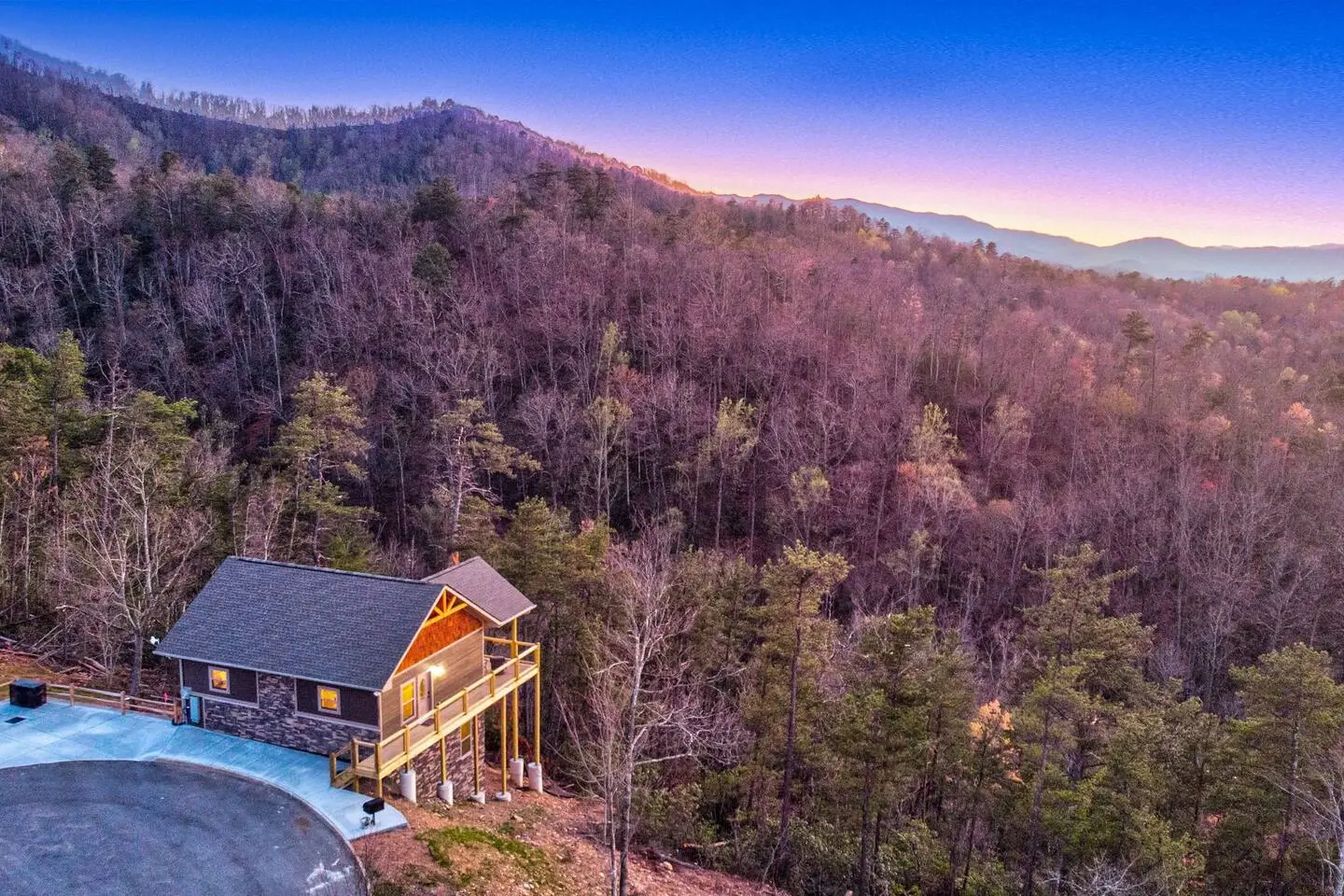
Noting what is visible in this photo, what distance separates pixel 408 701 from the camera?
55.0ft

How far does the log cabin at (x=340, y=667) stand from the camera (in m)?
15.8

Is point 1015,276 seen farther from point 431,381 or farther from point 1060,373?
point 431,381

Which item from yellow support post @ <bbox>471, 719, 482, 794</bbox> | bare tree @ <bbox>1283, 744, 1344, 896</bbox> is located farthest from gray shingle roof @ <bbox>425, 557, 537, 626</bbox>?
bare tree @ <bbox>1283, 744, 1344, 896</bbox>

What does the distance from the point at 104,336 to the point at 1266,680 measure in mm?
59394

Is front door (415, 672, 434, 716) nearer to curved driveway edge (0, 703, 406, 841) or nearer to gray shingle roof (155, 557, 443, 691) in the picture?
gray shingle roof (155, 557, 443, 691)

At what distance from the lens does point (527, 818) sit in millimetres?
18219

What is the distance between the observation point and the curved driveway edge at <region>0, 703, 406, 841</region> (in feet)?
47.9

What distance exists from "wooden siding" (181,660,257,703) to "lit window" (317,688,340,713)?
1.60 metres

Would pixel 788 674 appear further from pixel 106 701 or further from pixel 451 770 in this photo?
pixel 106 701

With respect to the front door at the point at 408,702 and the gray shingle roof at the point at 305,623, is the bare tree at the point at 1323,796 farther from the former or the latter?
the gray shingle roof at the point at 305,623

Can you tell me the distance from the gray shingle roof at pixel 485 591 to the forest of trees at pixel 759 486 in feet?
9.36

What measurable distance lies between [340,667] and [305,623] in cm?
164

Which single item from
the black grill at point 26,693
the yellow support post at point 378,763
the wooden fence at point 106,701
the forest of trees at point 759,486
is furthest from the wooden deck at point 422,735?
the black grill at point 26,693

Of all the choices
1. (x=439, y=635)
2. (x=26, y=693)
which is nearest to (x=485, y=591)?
(x=439, y=635)
